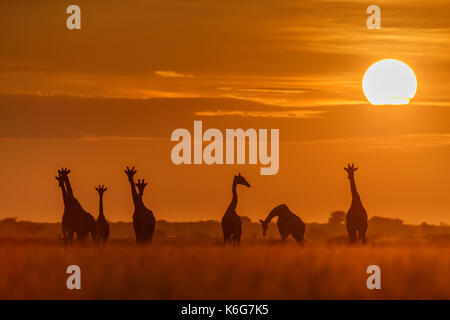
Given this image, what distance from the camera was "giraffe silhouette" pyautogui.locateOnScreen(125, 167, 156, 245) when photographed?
28.4 m

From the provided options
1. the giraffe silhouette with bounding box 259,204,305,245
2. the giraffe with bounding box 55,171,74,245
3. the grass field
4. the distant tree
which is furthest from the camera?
the distant tree

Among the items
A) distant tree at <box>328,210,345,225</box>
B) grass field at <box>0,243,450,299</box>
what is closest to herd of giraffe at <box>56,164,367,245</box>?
grass field at <box>0,243,450,299</box>

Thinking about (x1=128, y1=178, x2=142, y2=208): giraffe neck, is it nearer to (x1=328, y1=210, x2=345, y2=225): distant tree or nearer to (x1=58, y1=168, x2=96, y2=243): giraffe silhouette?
(x1=58, y1=168, x2=96, y2=243): giraffe silhouette

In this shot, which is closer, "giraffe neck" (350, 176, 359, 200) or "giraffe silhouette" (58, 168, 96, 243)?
"giraffe silhouette" (58, 168, 96, 243)

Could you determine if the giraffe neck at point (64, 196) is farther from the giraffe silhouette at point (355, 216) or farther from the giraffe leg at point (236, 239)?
the giraffe silhouette at point (355, 216)

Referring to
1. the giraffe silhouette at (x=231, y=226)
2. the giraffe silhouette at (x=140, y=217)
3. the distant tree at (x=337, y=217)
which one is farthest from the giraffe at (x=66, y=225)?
the distant tree at (x=337, y=217)

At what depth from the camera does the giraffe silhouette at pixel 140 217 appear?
1118 inches

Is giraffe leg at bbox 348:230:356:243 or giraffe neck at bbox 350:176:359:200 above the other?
giraffe neck at bbox 350:176:359:200

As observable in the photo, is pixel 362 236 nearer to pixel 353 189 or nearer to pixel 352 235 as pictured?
pixel 352 235

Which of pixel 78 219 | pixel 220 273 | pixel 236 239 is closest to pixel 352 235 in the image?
pixel 236 239

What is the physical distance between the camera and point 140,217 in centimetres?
2841

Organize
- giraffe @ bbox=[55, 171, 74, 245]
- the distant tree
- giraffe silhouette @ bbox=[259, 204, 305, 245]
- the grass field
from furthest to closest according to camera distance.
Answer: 1. the distant tree
2. giraffe silhouette @ bbox=[259, 204, 305, 245]
3. giraffe @ bbox=[55, 171, 74, 245]
4. the grass field
